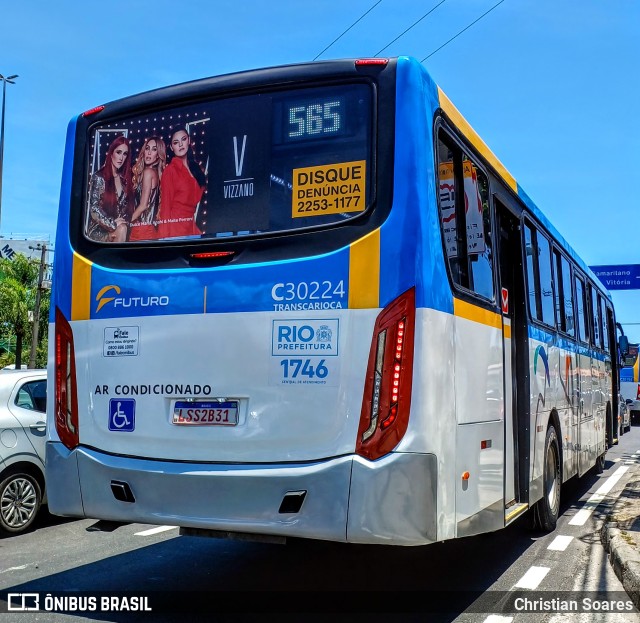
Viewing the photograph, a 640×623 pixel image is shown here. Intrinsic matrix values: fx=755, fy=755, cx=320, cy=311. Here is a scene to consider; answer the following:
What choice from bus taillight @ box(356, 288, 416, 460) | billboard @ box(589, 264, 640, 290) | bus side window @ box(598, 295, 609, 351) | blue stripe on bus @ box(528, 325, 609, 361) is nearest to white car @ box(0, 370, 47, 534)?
bus taillight @ box(356, 288, 416, 460)

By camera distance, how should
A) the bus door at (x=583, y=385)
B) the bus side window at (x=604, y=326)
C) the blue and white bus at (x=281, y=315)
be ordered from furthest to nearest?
the bus side window at (x=604, y=326) < the bus door at (x=583, y=385) < the blue and white bus at (x=281, y=315)

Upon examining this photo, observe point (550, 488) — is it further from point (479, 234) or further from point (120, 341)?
point (120, 341)

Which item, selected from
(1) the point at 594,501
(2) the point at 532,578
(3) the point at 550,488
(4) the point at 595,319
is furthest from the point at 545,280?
(4) the point at 595,319

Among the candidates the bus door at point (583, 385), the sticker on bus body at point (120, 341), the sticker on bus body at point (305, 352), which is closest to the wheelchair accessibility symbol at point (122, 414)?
the sticker on bus body at point (120, 341)

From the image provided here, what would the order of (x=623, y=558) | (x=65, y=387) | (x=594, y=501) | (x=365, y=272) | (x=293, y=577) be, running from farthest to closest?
1. (x=594, y=501)
2. (x=623, y=558)
3. (x=293, y=577)
4. (x=65, y=387)
5. (x=365, y=272)

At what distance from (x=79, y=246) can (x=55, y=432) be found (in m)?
1.33

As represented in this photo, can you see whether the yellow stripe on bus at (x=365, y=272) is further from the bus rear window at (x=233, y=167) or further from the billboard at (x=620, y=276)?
the billboard at (x=620, y=276)

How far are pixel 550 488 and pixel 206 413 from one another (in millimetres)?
4752

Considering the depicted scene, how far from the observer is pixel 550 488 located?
8.02 meters

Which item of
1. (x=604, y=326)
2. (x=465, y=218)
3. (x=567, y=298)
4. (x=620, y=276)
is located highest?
(x=620, y=276)

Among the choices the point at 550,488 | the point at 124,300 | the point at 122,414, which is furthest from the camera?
the point at 550,488

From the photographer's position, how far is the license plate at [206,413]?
15.2 ft

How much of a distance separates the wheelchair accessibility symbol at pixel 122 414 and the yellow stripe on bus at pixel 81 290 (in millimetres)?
661

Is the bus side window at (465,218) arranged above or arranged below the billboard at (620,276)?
below
